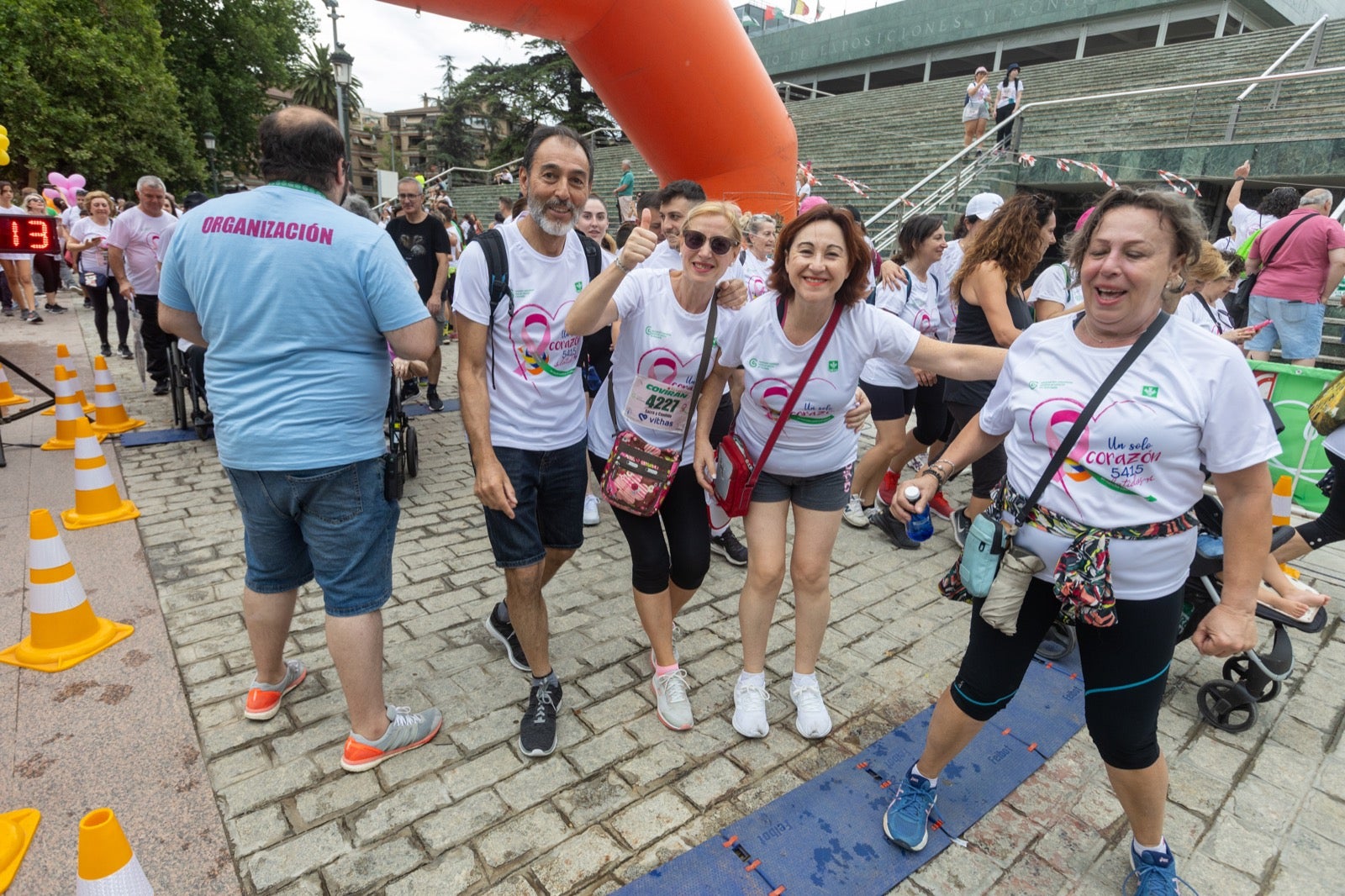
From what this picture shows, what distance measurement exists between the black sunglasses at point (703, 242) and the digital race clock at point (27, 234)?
15.7ft

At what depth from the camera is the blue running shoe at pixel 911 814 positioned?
2234 mm

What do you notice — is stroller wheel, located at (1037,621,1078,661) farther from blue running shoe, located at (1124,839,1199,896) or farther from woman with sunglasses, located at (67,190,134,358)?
woman with sunglasses, located at (67,190,134,358)

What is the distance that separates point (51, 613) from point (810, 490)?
10.7 ft

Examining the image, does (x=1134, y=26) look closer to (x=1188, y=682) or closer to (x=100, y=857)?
(x=1188, y=682)

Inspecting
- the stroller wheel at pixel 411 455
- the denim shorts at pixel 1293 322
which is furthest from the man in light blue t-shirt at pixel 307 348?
the denim shorts at pixel 1293 322

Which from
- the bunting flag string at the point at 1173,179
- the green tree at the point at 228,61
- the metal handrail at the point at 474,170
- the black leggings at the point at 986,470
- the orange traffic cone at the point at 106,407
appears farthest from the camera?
the green tree at the point at 228,61

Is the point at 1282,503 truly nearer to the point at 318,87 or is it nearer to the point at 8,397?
the point at 8,397

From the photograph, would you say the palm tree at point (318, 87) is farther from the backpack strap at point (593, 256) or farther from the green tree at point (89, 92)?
the backpack strap at point (593, 256)

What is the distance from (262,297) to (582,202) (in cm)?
110

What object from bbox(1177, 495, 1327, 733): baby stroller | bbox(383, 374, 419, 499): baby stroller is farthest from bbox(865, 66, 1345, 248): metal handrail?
bbox(1177, 495, 1327, 733): baby stroller

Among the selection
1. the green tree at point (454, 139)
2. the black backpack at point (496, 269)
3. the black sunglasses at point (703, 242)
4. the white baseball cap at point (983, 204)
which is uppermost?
the green tree at point (454, 139)

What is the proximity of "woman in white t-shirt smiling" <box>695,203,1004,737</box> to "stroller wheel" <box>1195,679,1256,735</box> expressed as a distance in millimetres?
1602

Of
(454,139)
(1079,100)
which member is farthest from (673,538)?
(454,139)

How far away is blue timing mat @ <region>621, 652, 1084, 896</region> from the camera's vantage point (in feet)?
6.96
